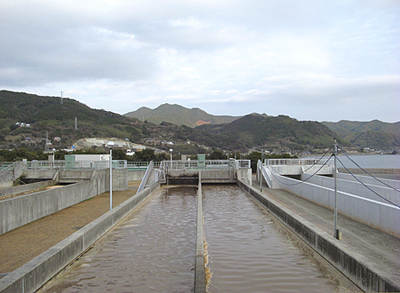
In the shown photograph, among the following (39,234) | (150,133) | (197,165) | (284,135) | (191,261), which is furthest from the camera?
(150,133)

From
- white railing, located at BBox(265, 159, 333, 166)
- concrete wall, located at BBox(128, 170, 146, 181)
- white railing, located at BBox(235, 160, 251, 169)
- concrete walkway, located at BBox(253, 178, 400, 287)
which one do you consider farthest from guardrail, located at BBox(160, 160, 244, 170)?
concrete walkway, located at BBox(253, 178, 400, 287)

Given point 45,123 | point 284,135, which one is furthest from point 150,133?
point 284,135

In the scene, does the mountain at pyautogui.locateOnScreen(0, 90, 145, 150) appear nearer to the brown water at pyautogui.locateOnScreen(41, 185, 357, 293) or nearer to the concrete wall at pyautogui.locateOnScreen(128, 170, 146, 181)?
the concrete wall at pyautogui.locateOnScreen(128, 170, 146, 181)

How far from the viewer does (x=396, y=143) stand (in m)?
104

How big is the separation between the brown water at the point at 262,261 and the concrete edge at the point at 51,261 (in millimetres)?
3818

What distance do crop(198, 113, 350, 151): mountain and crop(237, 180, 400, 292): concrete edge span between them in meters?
118

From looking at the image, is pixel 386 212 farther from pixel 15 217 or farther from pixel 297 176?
pixel 297 176

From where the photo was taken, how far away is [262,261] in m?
9.04

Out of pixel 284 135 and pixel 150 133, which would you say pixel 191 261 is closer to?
pixel 284 135

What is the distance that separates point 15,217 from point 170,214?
737cm

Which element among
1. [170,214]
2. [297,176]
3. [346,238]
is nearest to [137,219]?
[170,214]

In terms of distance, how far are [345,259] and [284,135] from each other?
479ft

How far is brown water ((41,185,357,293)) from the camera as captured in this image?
24.0ft

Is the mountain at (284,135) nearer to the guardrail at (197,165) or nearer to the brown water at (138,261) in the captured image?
the guardrail at (197,165)
